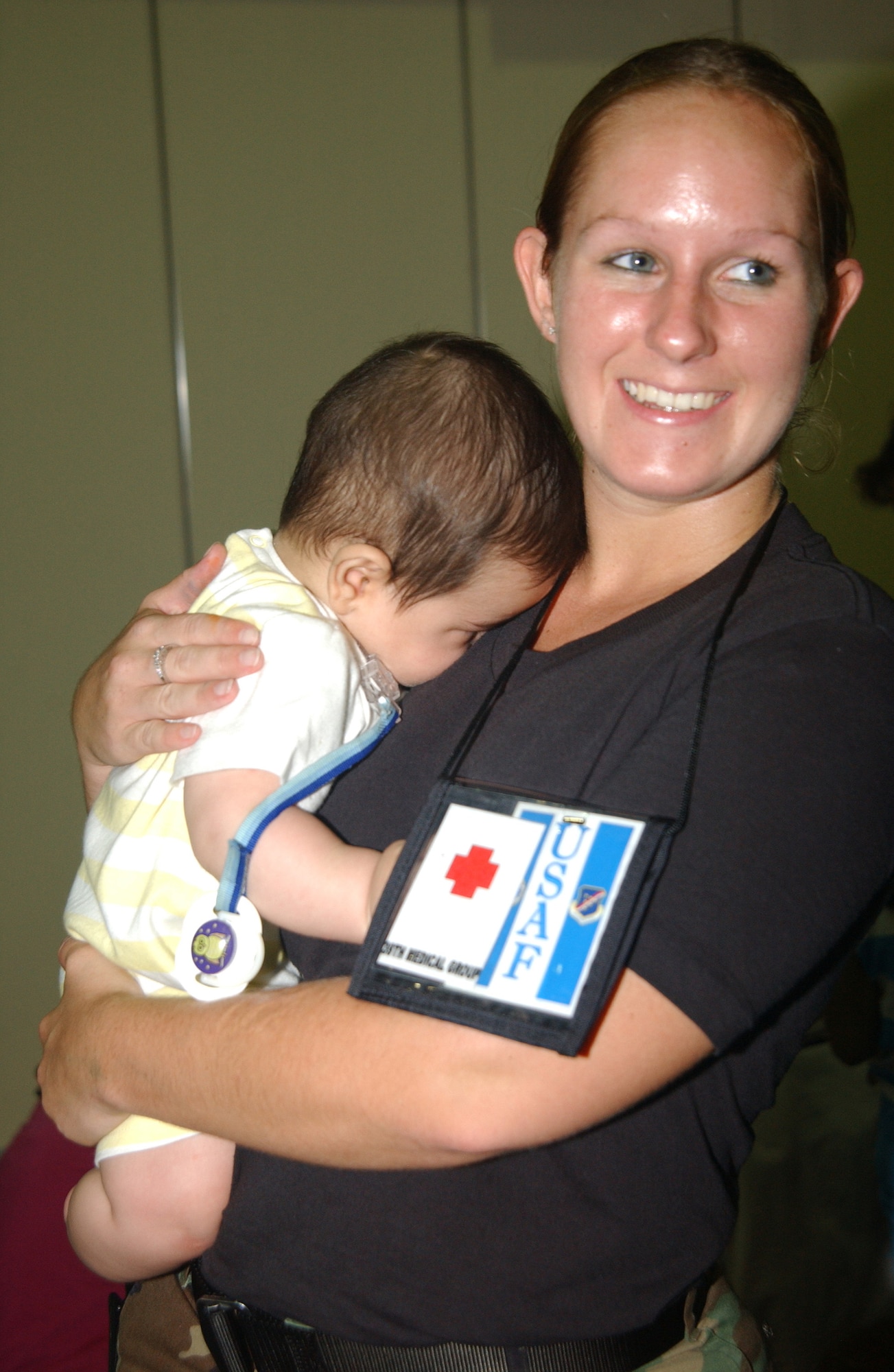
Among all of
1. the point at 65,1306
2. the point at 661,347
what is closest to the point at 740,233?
the point at 661,347

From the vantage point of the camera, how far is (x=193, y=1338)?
3.43 feet

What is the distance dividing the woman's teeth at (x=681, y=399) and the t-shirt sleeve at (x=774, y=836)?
0.34m

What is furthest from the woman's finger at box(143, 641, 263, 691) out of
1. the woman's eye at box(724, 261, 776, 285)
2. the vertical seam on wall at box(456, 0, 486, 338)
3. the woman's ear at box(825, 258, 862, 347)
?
the vertical seam on wall at box(456, 0, 486, 338)

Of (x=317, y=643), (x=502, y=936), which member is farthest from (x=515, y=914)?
(x=317, y=643)

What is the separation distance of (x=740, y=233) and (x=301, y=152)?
2262 millimetres

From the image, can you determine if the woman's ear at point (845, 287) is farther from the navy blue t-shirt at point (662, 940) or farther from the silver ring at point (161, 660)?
the silver ring at point (161, 660)

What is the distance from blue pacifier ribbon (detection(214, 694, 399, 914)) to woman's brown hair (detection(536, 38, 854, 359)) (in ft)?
1.98

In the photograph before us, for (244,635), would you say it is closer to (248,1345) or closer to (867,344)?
(248,1345)

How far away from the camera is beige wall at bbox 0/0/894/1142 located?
9.32 feet

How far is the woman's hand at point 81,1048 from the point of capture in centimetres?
97

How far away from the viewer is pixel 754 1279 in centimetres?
224

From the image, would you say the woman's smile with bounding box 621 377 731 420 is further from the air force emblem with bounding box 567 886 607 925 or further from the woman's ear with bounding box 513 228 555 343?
the air force emblem with bounding box 567 886 607 925

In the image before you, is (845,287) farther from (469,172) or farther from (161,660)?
(469,172)

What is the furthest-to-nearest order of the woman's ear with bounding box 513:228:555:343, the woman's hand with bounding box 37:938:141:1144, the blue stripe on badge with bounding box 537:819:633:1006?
the woman's ear with bounding box 513:228:555:343
the woman's hand with bounding box 37:938:141:1144
the blue stripe on badge with bounding box 537:819:633:1006
